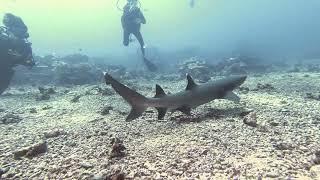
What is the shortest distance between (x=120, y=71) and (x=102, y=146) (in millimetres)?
17810

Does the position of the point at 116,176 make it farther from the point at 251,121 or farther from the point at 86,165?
the point at 251,121

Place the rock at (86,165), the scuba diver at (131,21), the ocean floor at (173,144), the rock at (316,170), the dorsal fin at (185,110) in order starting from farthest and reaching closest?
the scuba diver at (131,21)
the dorsal fin at (185,110)
the rock at (86,165)
the ocean floor at (173,144)
the rock at (316,170)

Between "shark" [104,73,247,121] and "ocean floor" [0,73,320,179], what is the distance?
399mm

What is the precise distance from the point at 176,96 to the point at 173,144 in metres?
1.64

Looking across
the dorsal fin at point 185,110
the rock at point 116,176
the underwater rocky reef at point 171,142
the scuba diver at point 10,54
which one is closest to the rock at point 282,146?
the underwater rocky reef at point 171,142

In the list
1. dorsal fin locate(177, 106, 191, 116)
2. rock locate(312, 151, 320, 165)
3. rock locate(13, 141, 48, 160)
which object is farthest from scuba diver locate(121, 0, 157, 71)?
rock locate(312, 151, 320, 165)

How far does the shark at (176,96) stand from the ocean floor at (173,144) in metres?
0.40

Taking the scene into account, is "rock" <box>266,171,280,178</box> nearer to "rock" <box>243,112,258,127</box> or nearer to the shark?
"rock" <box>243,112,258,127</box>

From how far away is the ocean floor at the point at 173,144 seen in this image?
15.7 feet

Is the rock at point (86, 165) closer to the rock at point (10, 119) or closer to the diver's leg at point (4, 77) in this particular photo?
the rock at point (10, 119)

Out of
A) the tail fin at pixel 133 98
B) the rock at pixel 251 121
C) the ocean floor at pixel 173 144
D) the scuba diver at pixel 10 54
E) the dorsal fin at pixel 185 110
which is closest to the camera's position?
the ocean floor at pixel 173 144

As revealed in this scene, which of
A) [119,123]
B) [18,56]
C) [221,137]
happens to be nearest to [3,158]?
[119,123]

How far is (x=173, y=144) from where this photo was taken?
19.4ft

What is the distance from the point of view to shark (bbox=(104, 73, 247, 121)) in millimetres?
6715
